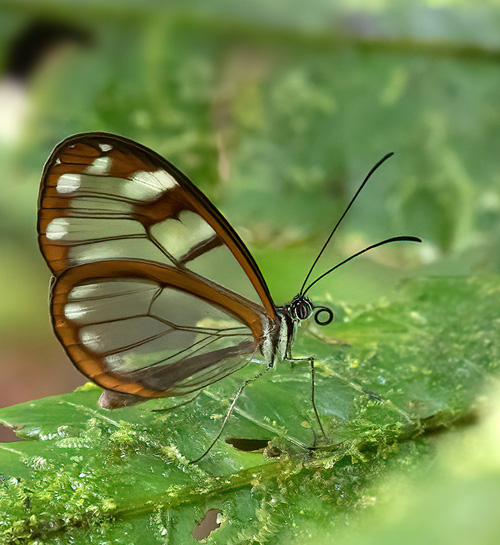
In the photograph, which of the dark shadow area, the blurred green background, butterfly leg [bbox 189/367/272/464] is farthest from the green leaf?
the dark shadow area

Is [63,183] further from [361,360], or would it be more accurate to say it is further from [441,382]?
[441,382]

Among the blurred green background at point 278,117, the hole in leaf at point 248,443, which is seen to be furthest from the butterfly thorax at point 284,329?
the blurred green background at point 278,117

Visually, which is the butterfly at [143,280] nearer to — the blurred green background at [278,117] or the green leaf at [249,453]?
the green leaf at [249,453]

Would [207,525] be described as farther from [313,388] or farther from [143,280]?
[143,280]

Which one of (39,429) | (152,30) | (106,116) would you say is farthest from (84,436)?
(152,30)

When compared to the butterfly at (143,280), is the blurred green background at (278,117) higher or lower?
higher

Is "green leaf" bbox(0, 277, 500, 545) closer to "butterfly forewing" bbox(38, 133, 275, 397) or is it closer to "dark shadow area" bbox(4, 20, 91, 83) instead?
"butterfly forewing" bbox(38, 133, 275, 397)

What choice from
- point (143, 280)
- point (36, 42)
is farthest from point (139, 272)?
point (36, 42)
